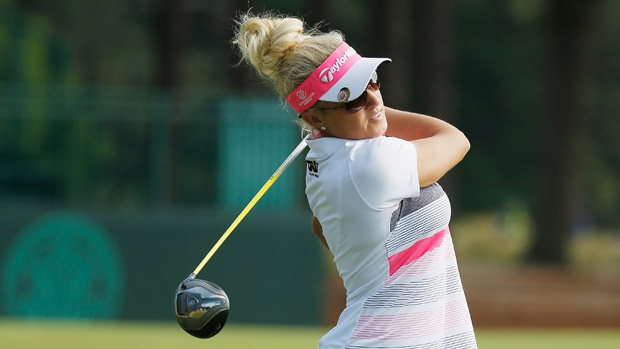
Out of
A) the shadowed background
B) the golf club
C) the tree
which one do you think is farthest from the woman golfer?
the tree

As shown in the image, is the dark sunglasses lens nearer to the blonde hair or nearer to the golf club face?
the blonde hair

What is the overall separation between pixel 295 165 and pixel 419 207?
937cm

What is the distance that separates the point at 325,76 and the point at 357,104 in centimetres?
12

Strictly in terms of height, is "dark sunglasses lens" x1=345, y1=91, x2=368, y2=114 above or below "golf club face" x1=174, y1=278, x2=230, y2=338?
above

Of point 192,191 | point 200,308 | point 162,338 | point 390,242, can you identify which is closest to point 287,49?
point 390,242

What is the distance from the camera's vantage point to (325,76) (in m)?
3.13

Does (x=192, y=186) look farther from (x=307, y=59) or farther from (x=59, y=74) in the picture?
(x=307, y=59)

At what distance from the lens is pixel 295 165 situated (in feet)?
40.6

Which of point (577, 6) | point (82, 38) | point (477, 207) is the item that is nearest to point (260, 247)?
point (577, 6)

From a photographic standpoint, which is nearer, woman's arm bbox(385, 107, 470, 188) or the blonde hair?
woman's arm bbox(385, 107, 470, 188)

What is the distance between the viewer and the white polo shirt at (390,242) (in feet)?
9.68

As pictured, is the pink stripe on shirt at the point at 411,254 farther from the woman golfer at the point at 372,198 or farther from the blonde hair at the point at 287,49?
the blonde hair at the point at 287,49

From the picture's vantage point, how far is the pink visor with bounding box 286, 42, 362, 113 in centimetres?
313

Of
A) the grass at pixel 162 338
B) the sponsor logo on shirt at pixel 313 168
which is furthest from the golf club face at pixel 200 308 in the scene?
the grass at pixel 162 338
